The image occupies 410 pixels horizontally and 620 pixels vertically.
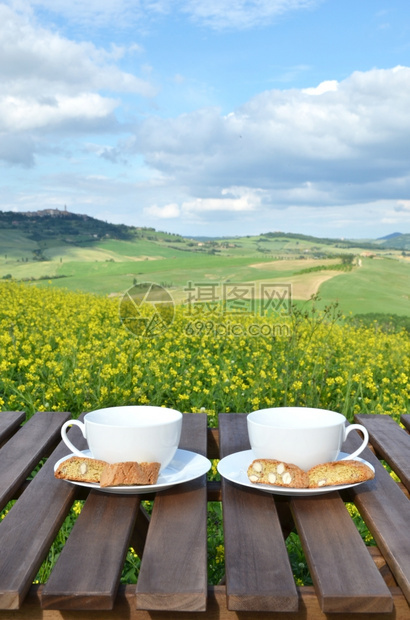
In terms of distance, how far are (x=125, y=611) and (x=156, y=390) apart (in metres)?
3.50

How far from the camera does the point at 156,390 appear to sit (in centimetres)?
457

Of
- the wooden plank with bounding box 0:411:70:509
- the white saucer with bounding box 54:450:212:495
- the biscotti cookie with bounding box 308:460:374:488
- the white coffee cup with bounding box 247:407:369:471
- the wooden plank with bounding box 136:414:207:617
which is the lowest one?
the wooden plank with bounding box 0:411:70:509

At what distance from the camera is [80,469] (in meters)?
1.38

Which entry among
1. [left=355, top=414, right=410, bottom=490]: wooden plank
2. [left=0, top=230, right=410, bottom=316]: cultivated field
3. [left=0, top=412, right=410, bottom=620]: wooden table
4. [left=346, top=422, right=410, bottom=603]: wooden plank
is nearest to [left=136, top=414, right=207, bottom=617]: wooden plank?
[left=0, top=412, right=410, bottom=620]: wooden table

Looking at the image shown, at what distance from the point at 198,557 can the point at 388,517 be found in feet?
1.50

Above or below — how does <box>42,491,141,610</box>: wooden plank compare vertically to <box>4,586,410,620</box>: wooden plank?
above

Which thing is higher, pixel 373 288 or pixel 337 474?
pixel 337 474

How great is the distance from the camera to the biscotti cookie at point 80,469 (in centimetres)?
137

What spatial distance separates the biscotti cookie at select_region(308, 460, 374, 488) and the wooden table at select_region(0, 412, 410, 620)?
0.04m

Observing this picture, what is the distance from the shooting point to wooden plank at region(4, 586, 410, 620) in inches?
42.2

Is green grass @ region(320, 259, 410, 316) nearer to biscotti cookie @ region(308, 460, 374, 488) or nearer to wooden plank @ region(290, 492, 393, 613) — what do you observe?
biscotti cookie @ region(308, 460, 374, 488)

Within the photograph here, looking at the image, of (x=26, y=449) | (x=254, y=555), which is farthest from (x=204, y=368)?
(x=254, y=555)

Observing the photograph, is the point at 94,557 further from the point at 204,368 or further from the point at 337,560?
the point at 204,368

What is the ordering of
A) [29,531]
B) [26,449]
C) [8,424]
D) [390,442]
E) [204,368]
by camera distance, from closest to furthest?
[29,531]
[26,449]
[390,442]
[8,424]
[204,368]
